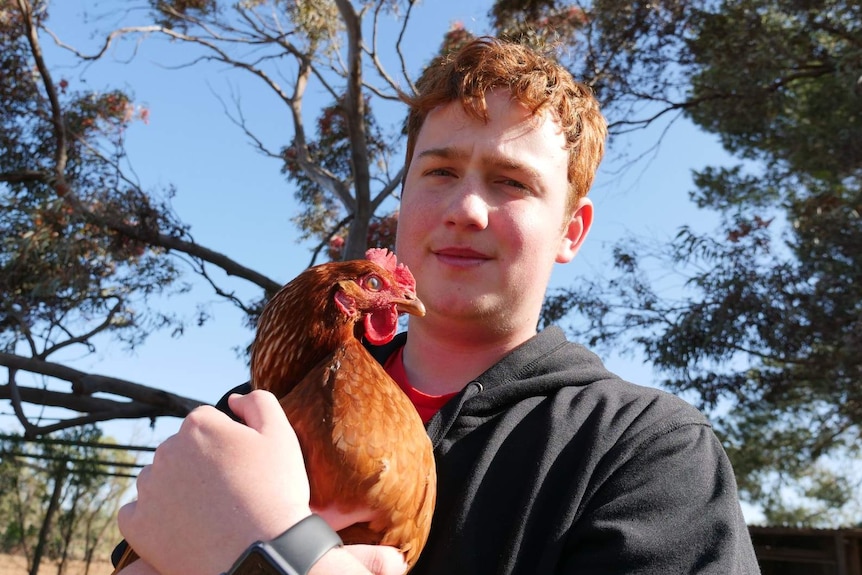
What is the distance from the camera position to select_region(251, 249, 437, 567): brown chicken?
129 cm

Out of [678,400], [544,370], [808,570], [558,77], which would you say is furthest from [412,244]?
[808,570]

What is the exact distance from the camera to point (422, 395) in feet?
6.70

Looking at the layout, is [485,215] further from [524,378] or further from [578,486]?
[578,486]

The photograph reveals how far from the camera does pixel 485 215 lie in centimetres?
191

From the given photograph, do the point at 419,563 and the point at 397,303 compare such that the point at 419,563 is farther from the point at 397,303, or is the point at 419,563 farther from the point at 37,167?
the point at 37,167

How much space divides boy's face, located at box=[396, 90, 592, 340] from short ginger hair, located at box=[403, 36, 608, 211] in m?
0.04

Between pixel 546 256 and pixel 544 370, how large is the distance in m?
0.33

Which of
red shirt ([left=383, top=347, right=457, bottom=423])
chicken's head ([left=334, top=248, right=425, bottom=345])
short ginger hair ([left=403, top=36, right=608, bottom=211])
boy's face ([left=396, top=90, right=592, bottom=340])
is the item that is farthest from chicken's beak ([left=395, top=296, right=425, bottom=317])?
short ginger hair ([left=403, top=36, right=608, bottom=211])

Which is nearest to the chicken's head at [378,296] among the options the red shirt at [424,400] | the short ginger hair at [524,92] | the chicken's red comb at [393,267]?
the chicken's red comb at [393,267]

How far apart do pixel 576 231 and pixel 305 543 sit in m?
1.56

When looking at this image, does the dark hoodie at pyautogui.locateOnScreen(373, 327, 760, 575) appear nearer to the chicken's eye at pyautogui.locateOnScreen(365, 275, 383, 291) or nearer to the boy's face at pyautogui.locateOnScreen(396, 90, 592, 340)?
the boy's face at pyautogui.locateOnScreen(396, 90, 592, 340)

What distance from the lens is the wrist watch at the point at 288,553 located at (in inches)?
41.4

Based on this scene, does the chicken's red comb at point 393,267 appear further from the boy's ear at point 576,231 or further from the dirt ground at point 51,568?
the dirt ground at point 51,568

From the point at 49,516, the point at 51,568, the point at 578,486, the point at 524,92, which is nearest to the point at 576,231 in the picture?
the point at 524,92
